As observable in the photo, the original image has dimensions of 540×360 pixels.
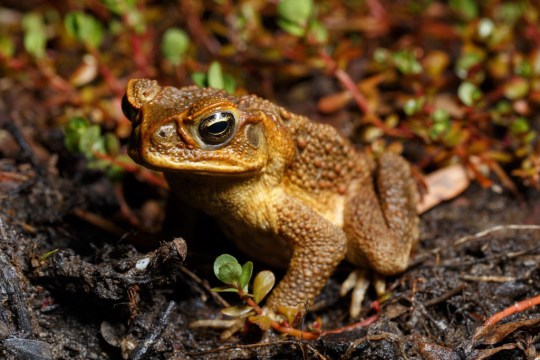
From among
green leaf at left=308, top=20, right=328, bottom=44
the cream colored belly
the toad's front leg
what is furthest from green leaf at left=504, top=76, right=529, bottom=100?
the toad's front leg

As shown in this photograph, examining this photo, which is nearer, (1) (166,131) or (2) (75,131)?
(1) (166,131)

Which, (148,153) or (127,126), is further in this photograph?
(127,126)

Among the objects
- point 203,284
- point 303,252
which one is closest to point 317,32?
→ point 303,252

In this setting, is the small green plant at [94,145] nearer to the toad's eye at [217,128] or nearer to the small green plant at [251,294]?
the toad's eye at [217,128]

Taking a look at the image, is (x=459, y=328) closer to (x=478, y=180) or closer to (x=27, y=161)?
(x=478, y=180)

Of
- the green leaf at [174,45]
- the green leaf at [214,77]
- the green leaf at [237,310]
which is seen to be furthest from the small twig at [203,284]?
the green leaf at [174,45]

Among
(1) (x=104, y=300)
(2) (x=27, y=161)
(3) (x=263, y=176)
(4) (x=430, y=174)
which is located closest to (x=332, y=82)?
(4) (x=430, y=174)

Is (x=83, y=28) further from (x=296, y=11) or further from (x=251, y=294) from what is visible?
(x=251, y=294)
